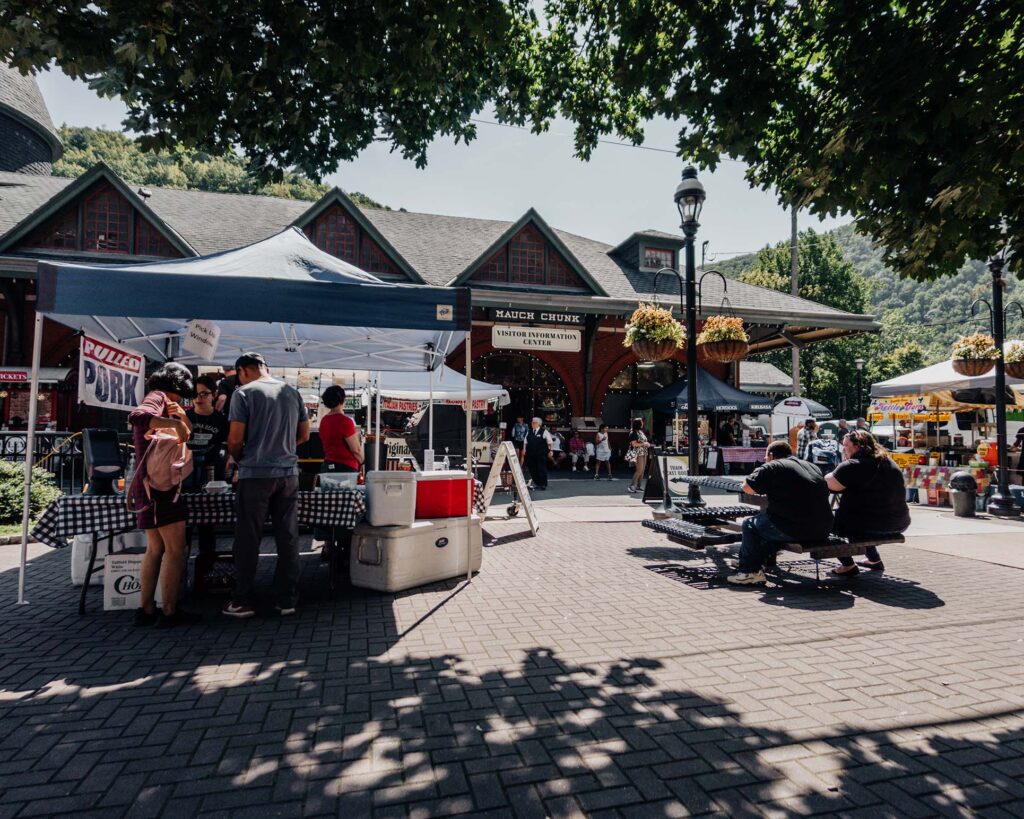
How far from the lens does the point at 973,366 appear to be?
462 inches

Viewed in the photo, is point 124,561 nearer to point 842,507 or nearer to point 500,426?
point 842,507

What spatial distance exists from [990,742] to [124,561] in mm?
5871

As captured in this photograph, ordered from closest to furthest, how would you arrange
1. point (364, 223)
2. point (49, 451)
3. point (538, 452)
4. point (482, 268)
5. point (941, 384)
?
point (941, 384) → point (49, 451) → point (538, 452) → point (364, 223) → point (482, 268)

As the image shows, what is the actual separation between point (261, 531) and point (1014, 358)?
13.5m

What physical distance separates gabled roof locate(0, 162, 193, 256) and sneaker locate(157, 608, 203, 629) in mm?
A: 15458

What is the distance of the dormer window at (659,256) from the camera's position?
2347 cm

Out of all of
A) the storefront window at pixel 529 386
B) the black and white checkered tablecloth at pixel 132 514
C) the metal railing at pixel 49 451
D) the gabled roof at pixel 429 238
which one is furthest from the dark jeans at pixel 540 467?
the black and white checkered tablecloth at pixel 132 514

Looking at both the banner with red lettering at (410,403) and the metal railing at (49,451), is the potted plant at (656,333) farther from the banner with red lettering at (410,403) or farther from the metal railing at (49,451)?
the metal railing at (49,451)

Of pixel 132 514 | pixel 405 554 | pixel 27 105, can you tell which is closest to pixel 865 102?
pixel 405 554

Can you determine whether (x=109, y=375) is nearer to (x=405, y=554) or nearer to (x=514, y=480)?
(x=405, y=554)

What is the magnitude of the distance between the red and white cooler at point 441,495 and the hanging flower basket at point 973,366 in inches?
428

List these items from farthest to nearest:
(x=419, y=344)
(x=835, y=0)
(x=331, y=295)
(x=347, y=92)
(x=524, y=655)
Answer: (x=419, y=344) < (x=347, y=92) < (x=331, y=295) < (x=835, y=0) < (x=524, y=655)

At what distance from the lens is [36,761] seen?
276 centimetres

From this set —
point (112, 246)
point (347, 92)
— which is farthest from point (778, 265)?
point (347, 92)
